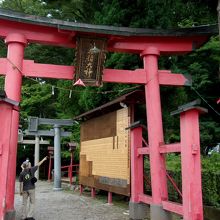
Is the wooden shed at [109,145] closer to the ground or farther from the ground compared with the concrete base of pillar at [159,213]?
farther from the ground

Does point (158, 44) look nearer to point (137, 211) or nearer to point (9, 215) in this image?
point (137, 211)

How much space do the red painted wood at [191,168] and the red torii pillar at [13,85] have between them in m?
4.01

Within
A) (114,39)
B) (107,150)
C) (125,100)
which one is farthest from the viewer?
(107,150)

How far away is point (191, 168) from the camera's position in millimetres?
6852

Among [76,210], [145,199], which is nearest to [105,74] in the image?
[145,199]

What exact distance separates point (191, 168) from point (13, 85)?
467cm

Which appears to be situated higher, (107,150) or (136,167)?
(107,150)

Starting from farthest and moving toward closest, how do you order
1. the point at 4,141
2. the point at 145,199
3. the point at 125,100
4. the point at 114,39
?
the point at 125,100 → the point at 114,39 → the point at 145,199 → the point at 4,141

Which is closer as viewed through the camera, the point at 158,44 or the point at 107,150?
→ the point at 158,44

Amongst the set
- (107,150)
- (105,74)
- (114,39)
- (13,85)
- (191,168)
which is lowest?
(191,168)

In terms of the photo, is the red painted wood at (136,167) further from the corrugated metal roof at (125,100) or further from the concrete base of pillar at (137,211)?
the corrugated metal roof at (125,100)

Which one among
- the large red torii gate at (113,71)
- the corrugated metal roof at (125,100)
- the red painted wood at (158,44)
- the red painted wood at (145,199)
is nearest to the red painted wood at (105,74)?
the large red torii gate at (113,71)

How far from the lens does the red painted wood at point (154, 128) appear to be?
343 inches

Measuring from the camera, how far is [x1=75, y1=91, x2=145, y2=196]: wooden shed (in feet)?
35.3
